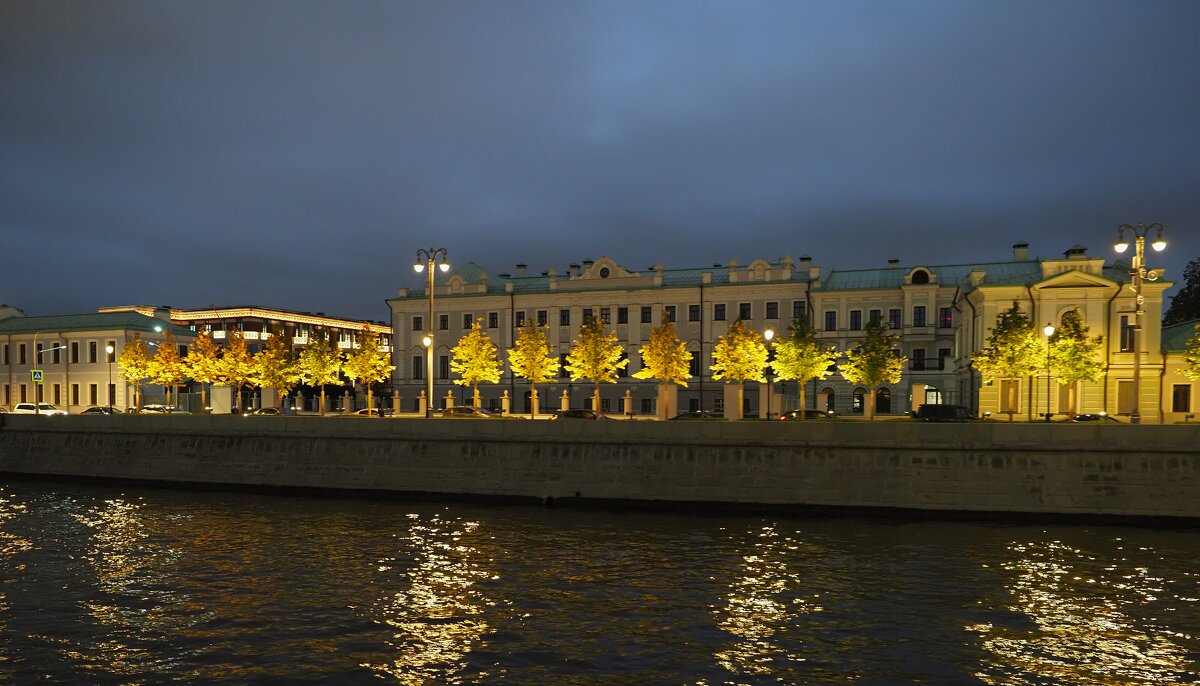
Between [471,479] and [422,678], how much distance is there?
67.8ft

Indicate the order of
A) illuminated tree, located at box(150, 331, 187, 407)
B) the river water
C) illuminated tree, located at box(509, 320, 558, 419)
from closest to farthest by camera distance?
the river water
illuminated tree, located at box(509, 320, 558, 419)
illuminated tree, located at box(150, 331, 187, 407)

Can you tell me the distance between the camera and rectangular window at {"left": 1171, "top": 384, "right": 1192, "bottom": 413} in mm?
50656

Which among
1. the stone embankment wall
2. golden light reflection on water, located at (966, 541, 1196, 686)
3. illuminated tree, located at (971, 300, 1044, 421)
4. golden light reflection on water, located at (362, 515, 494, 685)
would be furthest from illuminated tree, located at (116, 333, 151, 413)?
golden light reflection on water, located at (966, 541, 1196, 686)

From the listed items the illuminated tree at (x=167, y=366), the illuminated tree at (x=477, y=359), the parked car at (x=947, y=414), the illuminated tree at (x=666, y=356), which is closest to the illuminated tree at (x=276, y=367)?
the illuminated tree at (x=167, y=366)

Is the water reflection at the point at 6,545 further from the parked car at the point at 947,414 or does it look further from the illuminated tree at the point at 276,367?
the parked car at the point at 947,414

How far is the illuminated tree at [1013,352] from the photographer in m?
45.7

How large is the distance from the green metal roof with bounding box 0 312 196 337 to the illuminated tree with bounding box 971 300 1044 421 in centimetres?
7655

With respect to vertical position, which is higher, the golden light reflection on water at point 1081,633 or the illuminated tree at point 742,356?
the illuminated tree at point 742,356

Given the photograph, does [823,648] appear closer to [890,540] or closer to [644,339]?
[890,540]

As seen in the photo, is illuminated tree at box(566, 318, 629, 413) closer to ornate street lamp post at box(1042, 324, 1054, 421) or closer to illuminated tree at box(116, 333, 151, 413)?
ornate street lamp post at box(1042, 324, 1054, 421)

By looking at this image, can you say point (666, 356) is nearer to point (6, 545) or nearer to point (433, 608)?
point (433, 608)

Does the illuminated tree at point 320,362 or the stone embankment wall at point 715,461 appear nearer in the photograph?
the stone embankment wall at point 715,461

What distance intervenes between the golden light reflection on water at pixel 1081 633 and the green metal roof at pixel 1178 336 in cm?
3499

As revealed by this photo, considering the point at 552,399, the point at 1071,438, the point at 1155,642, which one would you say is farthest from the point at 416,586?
the point at 552,399
